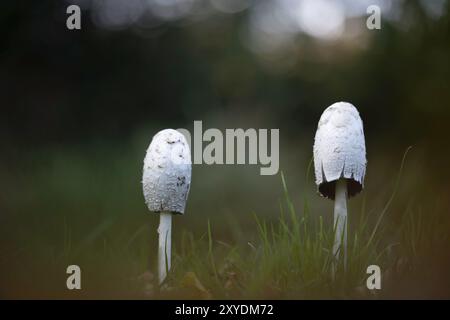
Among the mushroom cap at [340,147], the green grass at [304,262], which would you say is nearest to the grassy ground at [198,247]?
the green grass at [304,262]

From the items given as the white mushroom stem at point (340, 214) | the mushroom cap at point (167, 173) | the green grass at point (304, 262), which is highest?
the mushroom cap at point (167, 173)

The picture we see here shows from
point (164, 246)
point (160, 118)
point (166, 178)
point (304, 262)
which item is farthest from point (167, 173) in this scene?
point (160, 118)

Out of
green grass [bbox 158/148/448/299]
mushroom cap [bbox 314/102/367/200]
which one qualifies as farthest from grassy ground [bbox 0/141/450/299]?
mushroom cap [bbox 314/102/367/200]

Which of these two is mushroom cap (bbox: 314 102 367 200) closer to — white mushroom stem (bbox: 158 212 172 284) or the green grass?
the green grass

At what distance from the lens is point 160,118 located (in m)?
3.43

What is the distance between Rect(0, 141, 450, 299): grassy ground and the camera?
185cm

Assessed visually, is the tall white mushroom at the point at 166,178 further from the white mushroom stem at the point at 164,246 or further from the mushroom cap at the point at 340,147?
the mushroom cap at the point at 340,147

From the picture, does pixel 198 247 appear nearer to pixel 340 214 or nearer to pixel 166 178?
pixel 166 178

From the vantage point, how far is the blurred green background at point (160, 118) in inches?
85.3

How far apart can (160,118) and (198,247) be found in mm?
1463

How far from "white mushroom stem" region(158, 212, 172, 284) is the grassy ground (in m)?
0.05

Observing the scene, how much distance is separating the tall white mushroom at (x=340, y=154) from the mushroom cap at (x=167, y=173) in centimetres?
55
